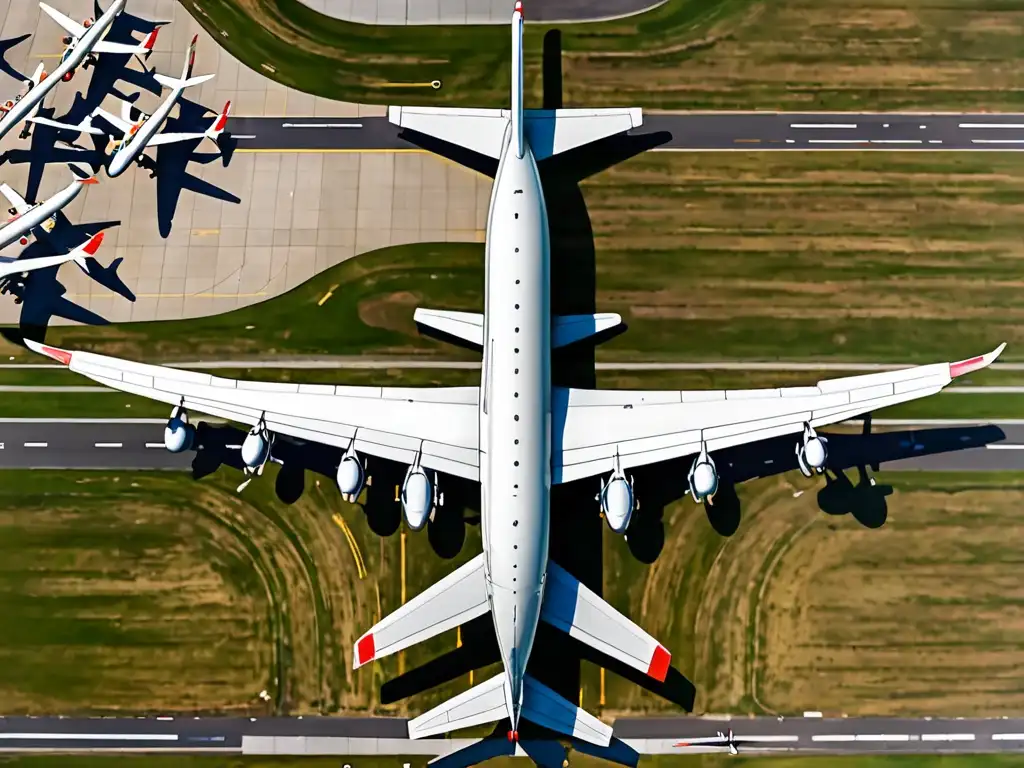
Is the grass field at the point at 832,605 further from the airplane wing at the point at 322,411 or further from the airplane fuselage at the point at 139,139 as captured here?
the airplane fuselage at the point at 139,139

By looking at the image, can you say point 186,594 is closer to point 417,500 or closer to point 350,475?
point 350,475

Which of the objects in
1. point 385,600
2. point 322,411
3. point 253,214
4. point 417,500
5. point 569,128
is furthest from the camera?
point 253,214

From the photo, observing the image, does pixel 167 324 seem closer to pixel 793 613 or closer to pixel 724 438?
pixel 724 438

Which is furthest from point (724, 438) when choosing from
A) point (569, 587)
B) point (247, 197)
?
point (247, 197)

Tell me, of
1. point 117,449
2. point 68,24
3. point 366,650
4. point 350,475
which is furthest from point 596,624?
point 68,24

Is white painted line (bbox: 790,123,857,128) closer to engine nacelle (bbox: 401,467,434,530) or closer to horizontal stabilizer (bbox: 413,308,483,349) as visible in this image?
horizontal stabilizer (bbox: 413,308,483,349)

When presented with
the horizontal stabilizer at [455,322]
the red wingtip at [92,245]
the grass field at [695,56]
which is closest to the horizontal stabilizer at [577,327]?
the horizontal stabilizer at [455,322]
